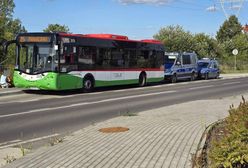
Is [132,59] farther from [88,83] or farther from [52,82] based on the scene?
[52,82]

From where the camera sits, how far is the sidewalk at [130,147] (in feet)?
25.6

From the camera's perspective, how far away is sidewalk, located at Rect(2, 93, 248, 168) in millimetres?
7805

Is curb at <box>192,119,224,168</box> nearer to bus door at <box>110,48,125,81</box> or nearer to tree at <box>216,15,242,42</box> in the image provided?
bus door at <box>110,48,125,81</box>

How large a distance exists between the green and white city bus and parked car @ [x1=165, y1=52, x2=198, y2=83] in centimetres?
694

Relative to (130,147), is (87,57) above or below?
above

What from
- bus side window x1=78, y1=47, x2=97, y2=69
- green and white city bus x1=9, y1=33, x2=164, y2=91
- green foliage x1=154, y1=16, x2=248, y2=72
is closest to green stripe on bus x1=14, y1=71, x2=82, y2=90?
green and white city bus x1=9, y1=33, x2=164, y2=91

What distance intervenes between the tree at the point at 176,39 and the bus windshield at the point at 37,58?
37773 millimetres

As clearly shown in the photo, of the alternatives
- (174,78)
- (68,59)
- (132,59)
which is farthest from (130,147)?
(174,78)

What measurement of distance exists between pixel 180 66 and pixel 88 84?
13821 mm

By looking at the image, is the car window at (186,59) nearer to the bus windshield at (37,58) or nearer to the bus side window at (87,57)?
the bus side window at (87,57)

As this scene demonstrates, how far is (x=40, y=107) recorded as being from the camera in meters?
18.3

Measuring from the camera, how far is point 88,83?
2569cm

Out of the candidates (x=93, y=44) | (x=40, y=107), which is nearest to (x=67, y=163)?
(x=40, y=107)

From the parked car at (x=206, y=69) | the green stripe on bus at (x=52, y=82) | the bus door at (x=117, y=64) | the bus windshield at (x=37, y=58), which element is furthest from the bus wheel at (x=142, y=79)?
the parked car at (x=206, y=69)
